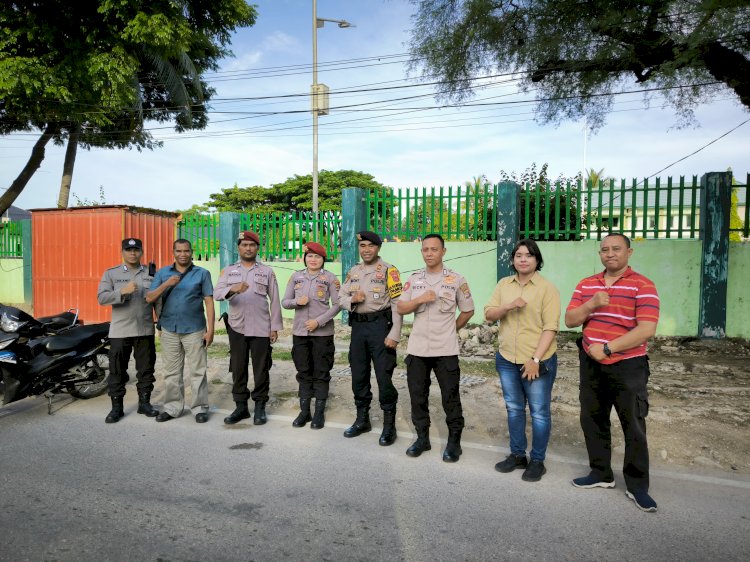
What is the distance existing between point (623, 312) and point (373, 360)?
6.43 ft

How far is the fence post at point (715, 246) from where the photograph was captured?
26.7 feet

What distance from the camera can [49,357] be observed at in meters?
5.11

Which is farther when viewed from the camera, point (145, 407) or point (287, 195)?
point (287, 195)

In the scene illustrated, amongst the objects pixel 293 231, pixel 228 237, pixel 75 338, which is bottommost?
pixel 75 338

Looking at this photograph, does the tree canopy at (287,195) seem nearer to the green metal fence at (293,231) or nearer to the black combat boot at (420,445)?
the green metal fence at (293,231)

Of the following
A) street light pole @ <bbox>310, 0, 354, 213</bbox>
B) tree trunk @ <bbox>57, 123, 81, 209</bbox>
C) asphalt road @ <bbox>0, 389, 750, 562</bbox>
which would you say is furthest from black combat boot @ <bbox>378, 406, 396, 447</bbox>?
tree trunk @ <bbox>57, 123, 81, 209</bbox>

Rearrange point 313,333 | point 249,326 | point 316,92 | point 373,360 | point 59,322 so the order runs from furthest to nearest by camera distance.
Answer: point 316,92
point 59,322
point 249,326
point 313,333
point 373,360

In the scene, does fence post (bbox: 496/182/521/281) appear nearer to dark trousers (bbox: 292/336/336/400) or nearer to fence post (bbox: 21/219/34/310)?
dark trousers (bbox: 292/336/336/400)

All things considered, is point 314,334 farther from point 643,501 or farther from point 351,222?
point 351,222

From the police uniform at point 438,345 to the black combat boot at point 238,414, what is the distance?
5.57 feet

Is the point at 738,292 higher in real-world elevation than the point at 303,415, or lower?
higher

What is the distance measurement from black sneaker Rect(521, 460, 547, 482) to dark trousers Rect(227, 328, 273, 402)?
2351 mm

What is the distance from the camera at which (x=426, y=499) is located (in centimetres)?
325

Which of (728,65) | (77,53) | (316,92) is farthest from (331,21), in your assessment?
(728,65)
